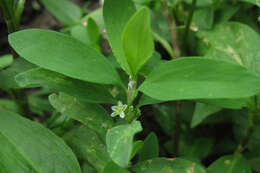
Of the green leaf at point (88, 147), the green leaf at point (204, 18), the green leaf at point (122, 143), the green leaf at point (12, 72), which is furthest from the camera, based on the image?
the green leaf at point (204, 18)

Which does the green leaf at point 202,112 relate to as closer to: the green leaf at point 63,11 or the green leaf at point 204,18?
the green leaf at point 204,18

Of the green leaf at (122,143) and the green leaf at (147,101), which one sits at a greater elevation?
the green leaf at (122,143)

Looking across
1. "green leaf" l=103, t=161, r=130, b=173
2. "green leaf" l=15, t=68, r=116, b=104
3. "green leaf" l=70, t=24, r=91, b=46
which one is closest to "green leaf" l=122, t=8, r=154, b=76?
"green leaf" l=15, t=68, r=116, b=104

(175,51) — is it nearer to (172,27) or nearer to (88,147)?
(172,27)

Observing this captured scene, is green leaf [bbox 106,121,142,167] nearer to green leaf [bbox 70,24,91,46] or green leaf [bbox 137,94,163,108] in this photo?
green leaf [bbox 137,94,163,108]

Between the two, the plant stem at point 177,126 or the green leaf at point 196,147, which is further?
the green leaf at point 196,147

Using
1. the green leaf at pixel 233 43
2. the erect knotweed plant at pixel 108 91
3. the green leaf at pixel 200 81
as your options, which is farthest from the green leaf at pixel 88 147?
the green leaf at pixel 233 43
